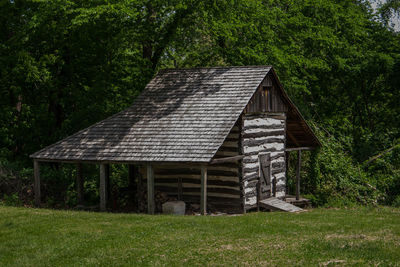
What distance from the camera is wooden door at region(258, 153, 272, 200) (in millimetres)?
20750

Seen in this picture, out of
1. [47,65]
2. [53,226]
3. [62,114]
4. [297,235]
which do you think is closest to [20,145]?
[62,114]

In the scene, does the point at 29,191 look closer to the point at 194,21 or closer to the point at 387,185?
the point at 194,21

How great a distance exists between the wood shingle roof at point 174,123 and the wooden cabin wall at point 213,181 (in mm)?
1291

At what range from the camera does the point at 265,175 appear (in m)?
21.0

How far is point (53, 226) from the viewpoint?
14.8 meters

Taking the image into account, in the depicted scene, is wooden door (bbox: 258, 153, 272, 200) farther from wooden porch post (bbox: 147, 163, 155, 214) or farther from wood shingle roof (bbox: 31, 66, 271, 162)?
wooden porch post (bbox: 147, 163, 155, 214)

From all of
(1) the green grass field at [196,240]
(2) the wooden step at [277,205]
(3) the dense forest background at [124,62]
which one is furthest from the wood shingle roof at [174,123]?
(2) the wooden step at [277,205]

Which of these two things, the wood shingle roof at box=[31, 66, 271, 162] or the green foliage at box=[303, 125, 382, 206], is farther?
the green foliage at box=[303, 125, 382, 206]

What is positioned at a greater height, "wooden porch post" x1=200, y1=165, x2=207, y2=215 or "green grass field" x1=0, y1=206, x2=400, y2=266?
"wooden porch post" x1=200, y1=165, x2=207, y2=215

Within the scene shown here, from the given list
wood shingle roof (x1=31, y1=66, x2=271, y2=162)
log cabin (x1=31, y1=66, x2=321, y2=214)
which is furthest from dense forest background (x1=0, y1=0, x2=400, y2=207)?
log cabin (x1=31, y1=66, x2=321, y2=214)

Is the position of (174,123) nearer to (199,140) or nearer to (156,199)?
(199,140)

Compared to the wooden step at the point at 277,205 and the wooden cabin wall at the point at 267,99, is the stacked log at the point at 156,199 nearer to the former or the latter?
the wooden step at the point at 277,205

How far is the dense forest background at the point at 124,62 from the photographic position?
23016 millimetres

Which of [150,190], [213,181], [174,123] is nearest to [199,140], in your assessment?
[174,123]
